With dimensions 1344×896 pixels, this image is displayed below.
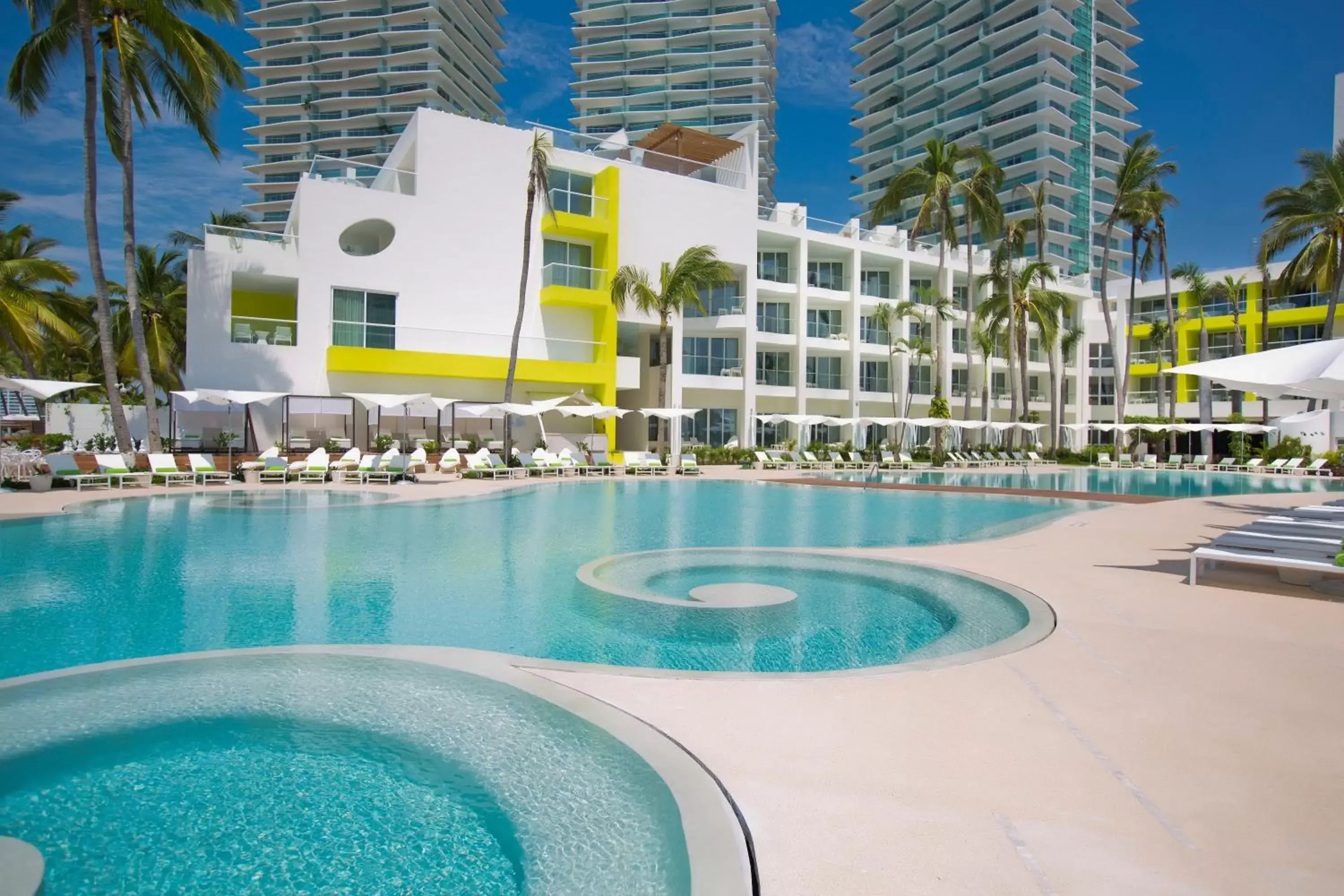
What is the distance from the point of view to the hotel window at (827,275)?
129 ft

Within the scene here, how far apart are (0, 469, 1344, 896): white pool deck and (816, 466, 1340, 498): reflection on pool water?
16414mm

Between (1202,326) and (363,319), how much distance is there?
43.8 meters

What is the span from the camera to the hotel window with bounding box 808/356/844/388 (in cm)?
3872

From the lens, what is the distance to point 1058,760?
11.2 feet

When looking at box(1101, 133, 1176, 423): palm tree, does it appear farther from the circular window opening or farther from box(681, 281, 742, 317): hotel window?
the circular window opening

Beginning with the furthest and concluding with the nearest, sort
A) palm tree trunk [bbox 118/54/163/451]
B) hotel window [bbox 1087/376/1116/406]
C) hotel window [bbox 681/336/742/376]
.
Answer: hotel window [bbox 1087/376/1116/406] < hotel window [bbox 681/336/742/376] < palm tree trunk [bbox 118/54/163/451]

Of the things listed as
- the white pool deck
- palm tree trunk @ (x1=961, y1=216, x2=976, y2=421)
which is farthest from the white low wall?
palm tree trunk @ (x1=961, y1=216, x2=976, y2=421)

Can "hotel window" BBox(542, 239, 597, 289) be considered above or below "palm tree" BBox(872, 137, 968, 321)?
below

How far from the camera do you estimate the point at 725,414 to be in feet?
117

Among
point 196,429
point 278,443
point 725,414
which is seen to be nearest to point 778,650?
point 278,443

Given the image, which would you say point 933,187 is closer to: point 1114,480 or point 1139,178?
point 1139,178

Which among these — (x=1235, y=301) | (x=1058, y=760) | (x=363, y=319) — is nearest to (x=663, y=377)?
(x=363, y=319)

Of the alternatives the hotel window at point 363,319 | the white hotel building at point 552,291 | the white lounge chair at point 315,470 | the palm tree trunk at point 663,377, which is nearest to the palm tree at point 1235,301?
the white hotel building at point 552,291

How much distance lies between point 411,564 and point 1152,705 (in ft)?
25.1
